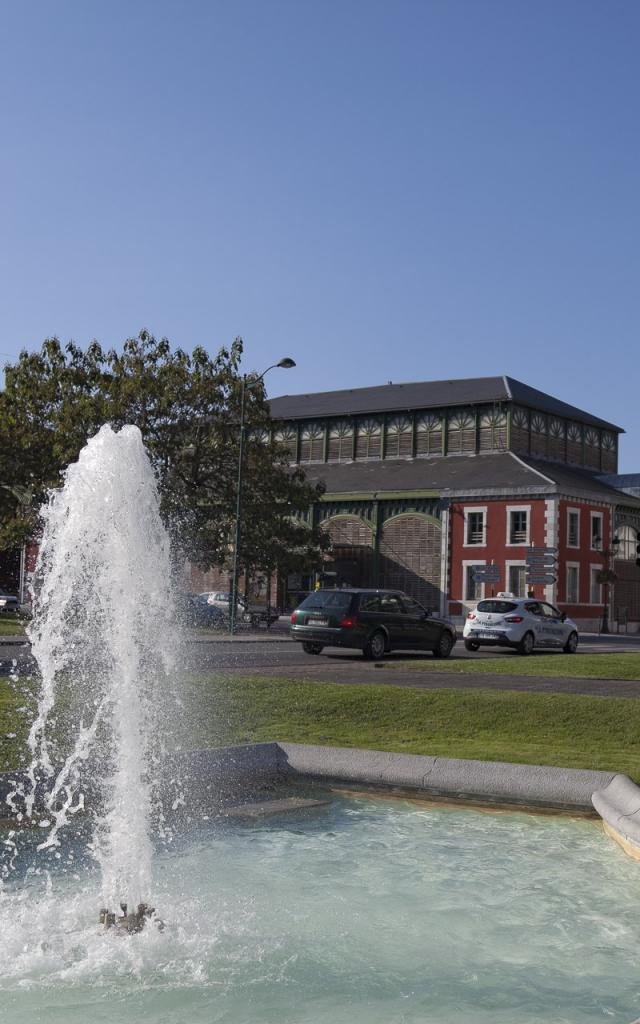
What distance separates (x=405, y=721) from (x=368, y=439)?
5136cm

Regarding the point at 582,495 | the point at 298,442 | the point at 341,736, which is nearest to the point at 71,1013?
the point at 341,736

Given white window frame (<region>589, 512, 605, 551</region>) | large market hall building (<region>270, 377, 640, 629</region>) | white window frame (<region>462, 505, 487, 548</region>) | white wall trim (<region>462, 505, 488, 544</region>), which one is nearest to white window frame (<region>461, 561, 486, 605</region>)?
large market hall building (<region>270, 377, 640, 629</region>)

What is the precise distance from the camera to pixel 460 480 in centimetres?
5619

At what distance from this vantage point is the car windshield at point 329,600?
26.3 metres

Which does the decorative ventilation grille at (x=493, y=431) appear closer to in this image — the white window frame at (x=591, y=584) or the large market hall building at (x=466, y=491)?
the large market hall building at (x=466, y=491)

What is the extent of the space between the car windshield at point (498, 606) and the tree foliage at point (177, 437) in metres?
11.8

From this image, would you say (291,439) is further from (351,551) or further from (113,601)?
(113,601)

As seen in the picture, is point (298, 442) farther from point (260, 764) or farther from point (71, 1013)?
point (71, 1013)

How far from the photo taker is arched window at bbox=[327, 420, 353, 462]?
64875mm

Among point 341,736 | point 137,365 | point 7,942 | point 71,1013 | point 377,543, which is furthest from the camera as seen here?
point 377,543

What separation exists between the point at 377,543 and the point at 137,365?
21.7 meters

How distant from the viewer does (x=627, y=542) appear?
58188 mm

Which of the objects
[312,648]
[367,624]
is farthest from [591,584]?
[367,624]

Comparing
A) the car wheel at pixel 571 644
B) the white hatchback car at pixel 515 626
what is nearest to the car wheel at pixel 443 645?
the white hatchback car at pixel 515 626
